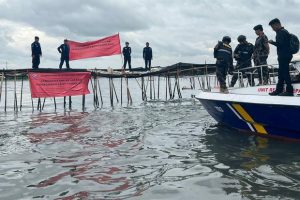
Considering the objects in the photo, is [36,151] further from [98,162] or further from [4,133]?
[4,133]

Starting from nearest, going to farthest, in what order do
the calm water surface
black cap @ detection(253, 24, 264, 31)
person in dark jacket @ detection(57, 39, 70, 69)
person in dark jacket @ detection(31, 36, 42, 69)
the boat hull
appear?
the calm water surface → the boat hull → black cap @ detection(253, 24, 264, 31) → person in dark jacket @ detection(31, 36, 42, 69) → person in dark jacket @ detection(57, 39, 70, 69)

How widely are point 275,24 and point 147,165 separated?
4128mm

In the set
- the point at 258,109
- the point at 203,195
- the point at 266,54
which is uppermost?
the point at 266,54

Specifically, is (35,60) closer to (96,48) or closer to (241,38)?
(96,48)

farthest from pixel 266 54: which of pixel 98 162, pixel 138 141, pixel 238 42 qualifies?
pixel 98 162

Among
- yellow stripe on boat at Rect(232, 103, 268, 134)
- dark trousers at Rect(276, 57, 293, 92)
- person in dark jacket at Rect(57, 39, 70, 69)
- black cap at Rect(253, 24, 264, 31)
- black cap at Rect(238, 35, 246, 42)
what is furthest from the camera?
person in dark jacket at Rect(57, 39, 70, 69)

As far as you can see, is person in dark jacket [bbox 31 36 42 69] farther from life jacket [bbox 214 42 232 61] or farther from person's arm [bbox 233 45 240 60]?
life jacket [bbox 214 42 232 61]

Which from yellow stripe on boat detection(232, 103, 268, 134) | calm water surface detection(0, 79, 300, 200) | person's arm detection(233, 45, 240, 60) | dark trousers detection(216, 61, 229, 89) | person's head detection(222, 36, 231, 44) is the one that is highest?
person's head detection(222, 36, 231, 44)

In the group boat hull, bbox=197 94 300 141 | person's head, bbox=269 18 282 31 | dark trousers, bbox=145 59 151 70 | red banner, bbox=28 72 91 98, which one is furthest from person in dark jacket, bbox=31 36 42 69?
person's head, bbox=269 18 282 31

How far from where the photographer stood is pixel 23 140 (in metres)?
9.62

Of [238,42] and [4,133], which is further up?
[238,42]

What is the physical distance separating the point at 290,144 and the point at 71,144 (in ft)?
16.3

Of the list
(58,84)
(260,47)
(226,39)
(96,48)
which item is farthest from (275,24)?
(96,48)

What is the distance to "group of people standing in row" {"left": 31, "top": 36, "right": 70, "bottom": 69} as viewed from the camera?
64.8ft
